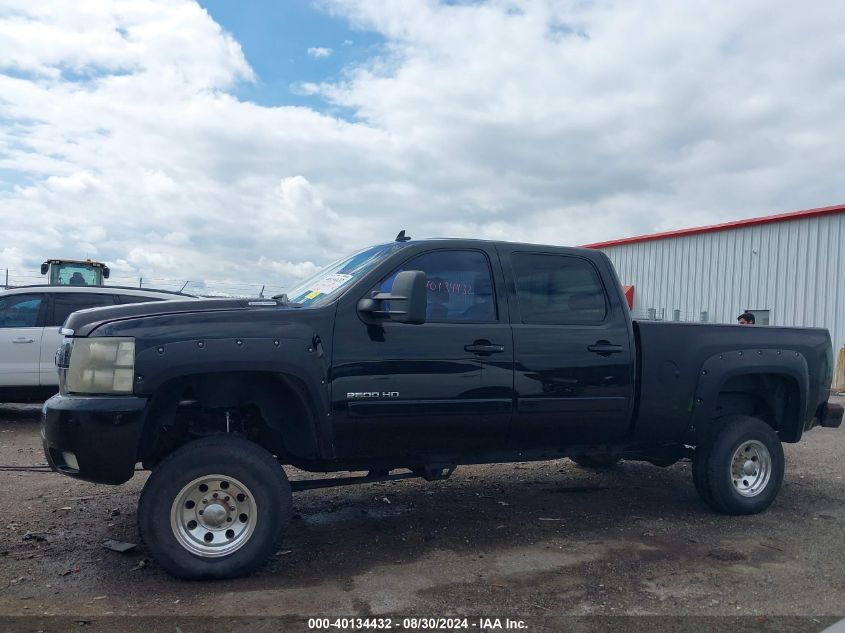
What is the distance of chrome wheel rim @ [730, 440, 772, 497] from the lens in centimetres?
587

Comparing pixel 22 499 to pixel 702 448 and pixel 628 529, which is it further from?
pixel 702 448

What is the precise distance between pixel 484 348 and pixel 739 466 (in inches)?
102

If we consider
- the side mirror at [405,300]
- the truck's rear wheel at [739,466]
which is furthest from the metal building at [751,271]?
the side mirror at [405,300]

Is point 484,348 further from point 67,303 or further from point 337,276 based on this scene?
point 67,303

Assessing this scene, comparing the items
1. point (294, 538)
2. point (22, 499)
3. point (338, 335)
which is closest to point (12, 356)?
point (22, 499)

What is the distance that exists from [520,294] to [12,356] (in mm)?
7277

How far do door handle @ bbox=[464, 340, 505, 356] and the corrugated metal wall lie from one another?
1457 centimetres

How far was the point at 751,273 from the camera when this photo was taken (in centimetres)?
1895

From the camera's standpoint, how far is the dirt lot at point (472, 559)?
150 inches

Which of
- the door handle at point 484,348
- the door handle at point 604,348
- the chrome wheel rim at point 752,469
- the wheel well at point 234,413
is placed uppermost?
the door handle at point 604,348

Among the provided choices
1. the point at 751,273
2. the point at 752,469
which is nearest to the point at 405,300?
the point at 752,469

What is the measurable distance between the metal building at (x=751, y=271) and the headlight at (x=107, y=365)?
13.3 metres

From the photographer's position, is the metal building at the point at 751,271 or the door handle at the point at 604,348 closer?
the door handle at the point at 604,348

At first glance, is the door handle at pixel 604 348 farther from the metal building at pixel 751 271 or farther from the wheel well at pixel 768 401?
the metal building at pixel 751 271
